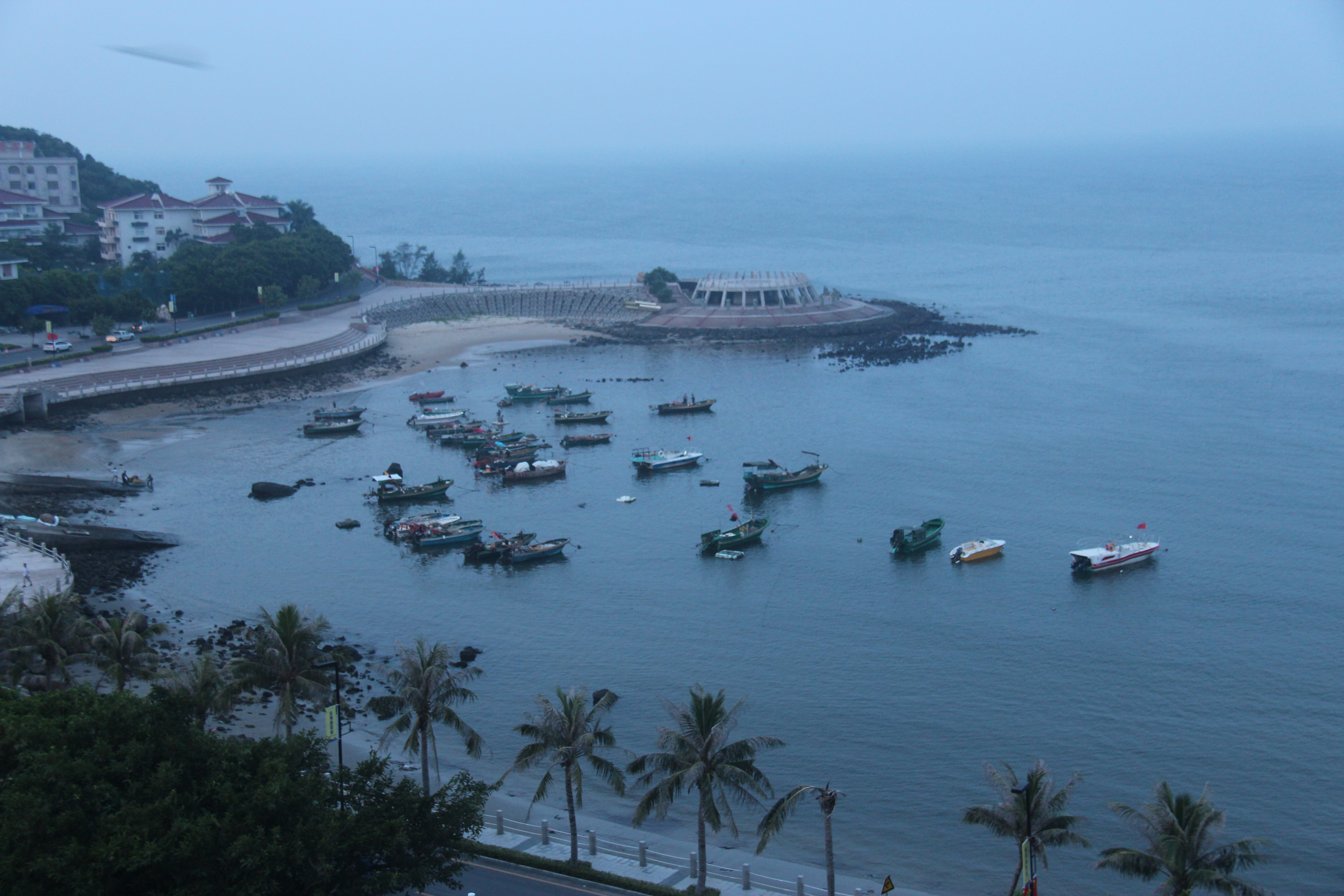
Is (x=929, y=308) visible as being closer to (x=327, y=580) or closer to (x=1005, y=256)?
(x=1005, y=256)

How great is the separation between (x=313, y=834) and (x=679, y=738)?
7.43 m

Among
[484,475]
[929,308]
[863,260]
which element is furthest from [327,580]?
[863,260]

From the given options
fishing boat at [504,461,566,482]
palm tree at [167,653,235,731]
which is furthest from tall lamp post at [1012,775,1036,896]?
fishing boat at [504,461,566,482]

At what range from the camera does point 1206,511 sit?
58531 mm

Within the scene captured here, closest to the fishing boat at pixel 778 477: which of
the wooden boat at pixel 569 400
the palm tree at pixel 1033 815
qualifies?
the wooden boat at pixel 569 400

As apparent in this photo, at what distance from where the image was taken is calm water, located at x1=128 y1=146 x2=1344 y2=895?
3456cm

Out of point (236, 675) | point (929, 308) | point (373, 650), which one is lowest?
point (373, 650)

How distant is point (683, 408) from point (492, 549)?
29.7 metres

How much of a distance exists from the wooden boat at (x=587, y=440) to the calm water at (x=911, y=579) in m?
1.14

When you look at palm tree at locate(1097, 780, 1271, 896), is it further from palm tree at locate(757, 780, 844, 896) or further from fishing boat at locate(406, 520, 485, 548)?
fishing boat at locate(406, 520, 485, 548)

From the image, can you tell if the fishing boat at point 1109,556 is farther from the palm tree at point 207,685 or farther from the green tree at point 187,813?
the green tree at point 187,813

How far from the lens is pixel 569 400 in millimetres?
82250

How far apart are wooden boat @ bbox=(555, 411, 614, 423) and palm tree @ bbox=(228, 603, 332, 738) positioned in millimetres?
47964

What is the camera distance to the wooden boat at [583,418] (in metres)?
77.4
